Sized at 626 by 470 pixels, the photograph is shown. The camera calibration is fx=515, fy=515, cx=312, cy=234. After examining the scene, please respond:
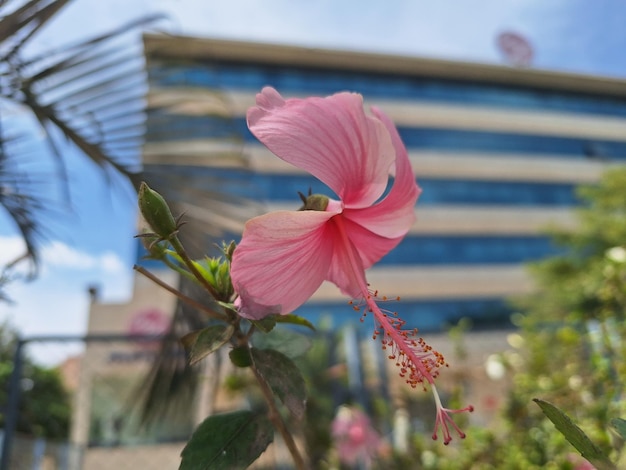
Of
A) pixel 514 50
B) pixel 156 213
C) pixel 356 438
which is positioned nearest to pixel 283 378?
pixel 156 213

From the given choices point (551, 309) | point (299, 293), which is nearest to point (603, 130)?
point (551, 309)

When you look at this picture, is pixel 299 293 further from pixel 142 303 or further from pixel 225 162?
pixel 142 303

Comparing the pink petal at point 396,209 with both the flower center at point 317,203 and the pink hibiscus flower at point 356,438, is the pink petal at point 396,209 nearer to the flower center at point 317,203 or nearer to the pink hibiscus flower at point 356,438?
the flower center at point 317,203

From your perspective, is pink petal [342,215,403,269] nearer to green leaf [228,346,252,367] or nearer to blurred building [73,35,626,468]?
green leaf [228,346,252,367]

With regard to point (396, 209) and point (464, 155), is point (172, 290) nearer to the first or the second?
point (396, 209)

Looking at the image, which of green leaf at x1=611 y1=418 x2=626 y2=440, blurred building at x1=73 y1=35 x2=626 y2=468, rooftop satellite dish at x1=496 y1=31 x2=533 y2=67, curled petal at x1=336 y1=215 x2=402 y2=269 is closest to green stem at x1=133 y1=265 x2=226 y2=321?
curled petal at x1=336 y1=215 x2=402 y2=269

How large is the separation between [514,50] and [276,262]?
19527 mm

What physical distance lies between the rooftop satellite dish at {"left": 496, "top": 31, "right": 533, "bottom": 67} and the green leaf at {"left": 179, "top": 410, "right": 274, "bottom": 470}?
63.1ft

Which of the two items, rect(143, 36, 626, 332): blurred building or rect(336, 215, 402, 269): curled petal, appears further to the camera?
rect(143, 36, 626, 332): blurred building

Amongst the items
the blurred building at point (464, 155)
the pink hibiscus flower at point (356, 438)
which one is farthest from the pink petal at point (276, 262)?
the blurred building at point (464, 155)

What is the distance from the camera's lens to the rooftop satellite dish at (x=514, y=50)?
1736cm

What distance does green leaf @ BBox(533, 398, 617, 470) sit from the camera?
0.90 ft

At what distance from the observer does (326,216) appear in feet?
1.11

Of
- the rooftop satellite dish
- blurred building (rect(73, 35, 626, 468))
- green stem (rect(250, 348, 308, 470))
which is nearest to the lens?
green stem (rect(250, 348, 308, 470))
